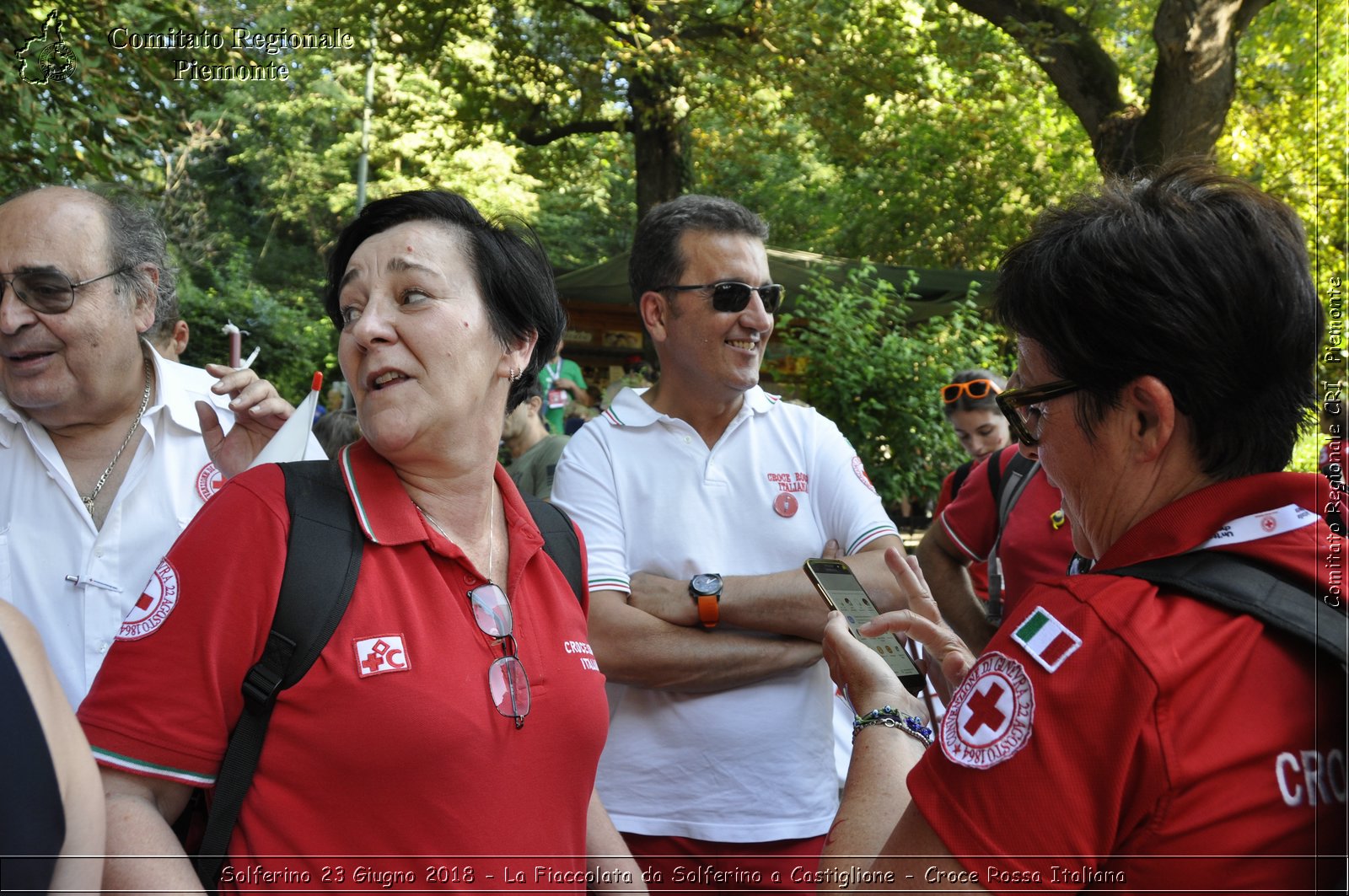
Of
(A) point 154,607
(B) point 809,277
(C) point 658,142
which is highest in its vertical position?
(C) point 658,142

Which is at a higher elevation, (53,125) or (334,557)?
(53,125)

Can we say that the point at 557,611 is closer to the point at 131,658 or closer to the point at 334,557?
the point at 334,557

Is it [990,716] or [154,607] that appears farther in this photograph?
[154,607]

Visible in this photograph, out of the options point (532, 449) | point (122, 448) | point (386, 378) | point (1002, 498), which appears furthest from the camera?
point (532, 449)

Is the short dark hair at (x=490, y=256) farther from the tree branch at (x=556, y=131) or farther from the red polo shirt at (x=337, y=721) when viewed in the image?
the tree branch at (x=556, y=131)

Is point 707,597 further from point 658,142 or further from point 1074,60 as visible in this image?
point 658,142

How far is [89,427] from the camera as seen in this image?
289 cm

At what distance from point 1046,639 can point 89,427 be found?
8.18 ft

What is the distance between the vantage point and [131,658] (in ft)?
5.90

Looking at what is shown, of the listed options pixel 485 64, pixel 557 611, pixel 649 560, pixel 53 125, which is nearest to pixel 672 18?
pixel 485 64

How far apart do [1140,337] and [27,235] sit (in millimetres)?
2614

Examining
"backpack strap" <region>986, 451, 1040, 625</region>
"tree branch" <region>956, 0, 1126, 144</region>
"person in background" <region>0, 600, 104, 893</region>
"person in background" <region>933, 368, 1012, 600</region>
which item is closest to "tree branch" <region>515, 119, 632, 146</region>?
"tree branch" <region>956, 0, 1126, 144</region>

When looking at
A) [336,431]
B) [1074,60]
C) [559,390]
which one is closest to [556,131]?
[559,390]

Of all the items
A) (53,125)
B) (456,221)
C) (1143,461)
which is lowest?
(1143,461)
